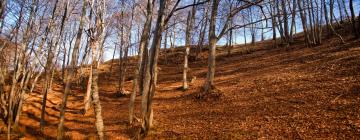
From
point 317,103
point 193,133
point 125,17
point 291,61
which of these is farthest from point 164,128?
point 125,17

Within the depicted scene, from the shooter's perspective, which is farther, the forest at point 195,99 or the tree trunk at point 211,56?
the tree trunk at point 211,56

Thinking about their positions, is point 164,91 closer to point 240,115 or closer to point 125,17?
point 125,17

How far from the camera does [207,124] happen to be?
9320 mm

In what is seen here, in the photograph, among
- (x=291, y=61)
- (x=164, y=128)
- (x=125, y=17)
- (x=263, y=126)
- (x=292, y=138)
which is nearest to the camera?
(x=292, y=138)

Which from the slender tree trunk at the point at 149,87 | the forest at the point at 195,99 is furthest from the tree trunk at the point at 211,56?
the slender tree trunk at the point at 149,87

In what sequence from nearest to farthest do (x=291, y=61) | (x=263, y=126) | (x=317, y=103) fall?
1. (x=263, y=126)
2. (x=317, y=103)
3. (x=291, y=61)

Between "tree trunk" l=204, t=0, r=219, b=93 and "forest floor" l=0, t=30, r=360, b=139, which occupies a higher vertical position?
"tree trunk" l=204, t=0, r=219, b=93

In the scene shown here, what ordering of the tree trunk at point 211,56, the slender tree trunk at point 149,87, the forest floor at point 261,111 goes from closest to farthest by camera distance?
the forest floor at point 261,111 → the slender tree trunk at point 149,87 → the tree trunk at point 211,56

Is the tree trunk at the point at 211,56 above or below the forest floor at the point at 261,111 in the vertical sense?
above

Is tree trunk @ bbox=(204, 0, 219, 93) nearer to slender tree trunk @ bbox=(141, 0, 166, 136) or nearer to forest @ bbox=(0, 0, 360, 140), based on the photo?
forest @ bbox=(0, 0, 360, 140)

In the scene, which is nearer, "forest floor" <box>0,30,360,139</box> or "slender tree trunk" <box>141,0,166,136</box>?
"forest floor" <box>0,30,360,139</box>

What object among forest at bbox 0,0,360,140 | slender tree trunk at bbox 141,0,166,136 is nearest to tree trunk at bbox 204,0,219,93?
forest at bbox 0,0,360,140

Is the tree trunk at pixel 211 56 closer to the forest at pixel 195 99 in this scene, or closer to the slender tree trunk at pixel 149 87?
the forest at pixel 195 99

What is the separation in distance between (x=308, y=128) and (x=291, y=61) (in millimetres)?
10089
